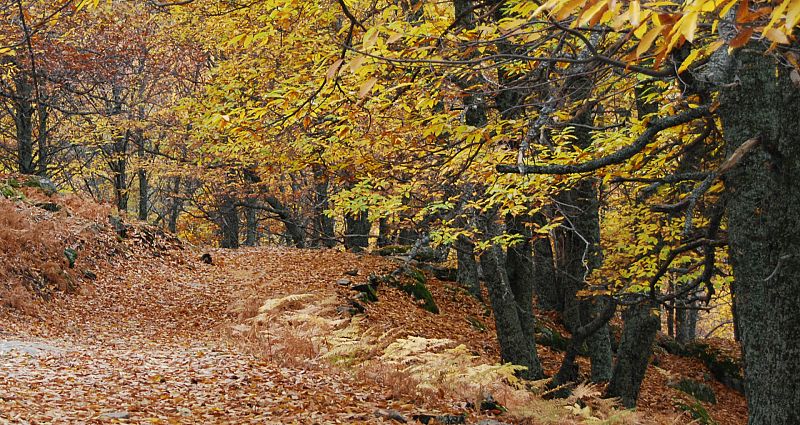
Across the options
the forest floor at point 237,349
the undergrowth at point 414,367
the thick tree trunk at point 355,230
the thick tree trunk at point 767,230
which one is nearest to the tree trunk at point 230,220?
the thick tree trunk at point 355,230

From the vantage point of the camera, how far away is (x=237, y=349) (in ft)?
30.7

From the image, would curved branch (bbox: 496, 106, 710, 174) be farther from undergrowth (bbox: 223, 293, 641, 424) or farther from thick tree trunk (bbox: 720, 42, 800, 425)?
undergrowth (bbox: 223, 293, 641, 424)

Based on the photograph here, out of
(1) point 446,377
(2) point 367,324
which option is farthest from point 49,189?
(1) point 446,377

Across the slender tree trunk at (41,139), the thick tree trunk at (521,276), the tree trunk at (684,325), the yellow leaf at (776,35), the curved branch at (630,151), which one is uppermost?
the slender tree trunk at (41,139)

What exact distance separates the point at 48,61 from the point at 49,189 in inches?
138

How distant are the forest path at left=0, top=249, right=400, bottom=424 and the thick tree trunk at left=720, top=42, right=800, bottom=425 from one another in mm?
3147

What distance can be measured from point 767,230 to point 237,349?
713 centimetres

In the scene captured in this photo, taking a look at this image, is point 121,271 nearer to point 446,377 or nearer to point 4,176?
point 4,176

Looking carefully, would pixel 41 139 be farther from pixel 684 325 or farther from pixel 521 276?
pixel 684 325

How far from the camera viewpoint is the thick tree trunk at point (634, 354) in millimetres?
9469

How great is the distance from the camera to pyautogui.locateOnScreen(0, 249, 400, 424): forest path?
5930 mm

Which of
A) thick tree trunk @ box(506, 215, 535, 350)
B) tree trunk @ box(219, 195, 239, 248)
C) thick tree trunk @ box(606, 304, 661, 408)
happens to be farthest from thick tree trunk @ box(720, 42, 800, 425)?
tree trunk @ box(219, 195, 239, 248)

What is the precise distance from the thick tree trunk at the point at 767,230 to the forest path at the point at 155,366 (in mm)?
3147

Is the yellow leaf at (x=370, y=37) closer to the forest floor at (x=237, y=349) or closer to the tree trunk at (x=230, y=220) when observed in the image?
the forest floor at (x=237, y=349)
